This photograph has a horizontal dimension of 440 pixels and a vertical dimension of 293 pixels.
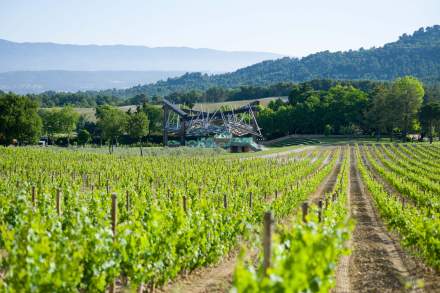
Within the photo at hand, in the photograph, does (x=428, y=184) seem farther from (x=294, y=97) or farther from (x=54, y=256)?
(x=294, y=97)

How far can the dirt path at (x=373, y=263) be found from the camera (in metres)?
11.2

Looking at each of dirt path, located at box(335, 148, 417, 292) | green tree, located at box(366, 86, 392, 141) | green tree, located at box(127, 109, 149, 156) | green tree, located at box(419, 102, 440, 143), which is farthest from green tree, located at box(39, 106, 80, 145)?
dirt path, located at box(335, 148, 417, 292)

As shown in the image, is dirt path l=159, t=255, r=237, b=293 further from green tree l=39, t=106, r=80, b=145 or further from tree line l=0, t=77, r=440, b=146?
green tree l=39, t=106, r=80, b=145

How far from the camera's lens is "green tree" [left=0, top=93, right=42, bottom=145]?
2557 inches

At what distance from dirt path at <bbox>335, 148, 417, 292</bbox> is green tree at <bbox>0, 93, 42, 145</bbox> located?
5534cm

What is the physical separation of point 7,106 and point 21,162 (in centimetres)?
3395

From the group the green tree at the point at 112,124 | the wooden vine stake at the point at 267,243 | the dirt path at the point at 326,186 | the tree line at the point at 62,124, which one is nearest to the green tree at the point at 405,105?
the dirt path at the point at 326,186

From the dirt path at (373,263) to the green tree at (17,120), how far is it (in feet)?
182

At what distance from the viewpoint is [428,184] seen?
87.5 ft

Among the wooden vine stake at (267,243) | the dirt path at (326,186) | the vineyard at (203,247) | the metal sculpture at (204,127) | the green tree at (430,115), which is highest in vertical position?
the green tree at (430,115)

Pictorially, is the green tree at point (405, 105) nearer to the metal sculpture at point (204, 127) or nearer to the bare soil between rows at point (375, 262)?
the metal sculpture at point (204, 127)

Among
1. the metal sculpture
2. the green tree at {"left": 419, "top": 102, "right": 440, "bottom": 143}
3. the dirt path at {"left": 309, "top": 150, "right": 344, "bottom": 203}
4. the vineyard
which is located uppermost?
the green tree at {"left": 419, "top": 102, "right": 440, "bottom": 143}

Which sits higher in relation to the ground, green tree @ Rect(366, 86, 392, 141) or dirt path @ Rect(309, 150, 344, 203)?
green tree @ Rect(366, 86, 392, 141)

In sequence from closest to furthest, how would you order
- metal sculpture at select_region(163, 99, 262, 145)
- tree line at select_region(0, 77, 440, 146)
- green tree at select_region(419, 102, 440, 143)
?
tree line at select_region(0, 77, 440, 146)
green tree at select_region(419, 102, 440, 143)
metal sculpture at select_region(163, 99, 262, 145)
